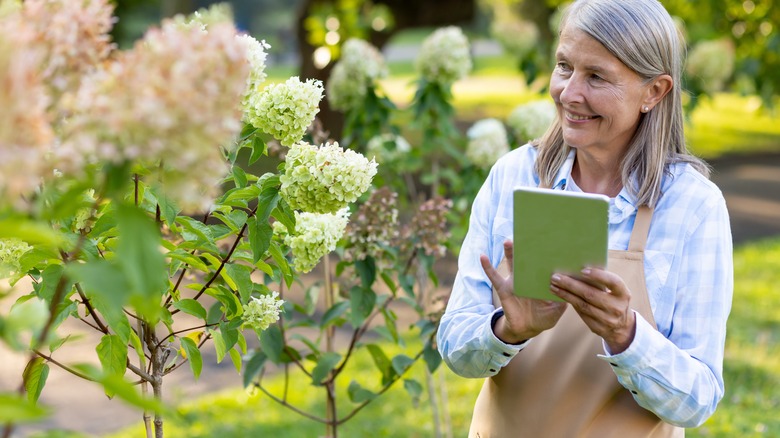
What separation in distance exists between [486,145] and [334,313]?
3.97ft

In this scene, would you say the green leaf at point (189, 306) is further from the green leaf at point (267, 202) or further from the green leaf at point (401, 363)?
the green leaf at point (401, 363)

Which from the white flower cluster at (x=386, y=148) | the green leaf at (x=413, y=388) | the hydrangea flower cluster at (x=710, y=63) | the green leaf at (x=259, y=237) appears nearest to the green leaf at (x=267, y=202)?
the green leaf at (x=259, y=237)

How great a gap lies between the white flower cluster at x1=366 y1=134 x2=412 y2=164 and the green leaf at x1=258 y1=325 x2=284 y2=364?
1133 millimetres

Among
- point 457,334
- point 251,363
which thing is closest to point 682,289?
point 457,334

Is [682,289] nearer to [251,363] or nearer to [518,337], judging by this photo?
[518,337]

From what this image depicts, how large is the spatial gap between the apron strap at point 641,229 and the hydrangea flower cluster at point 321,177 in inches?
22.5

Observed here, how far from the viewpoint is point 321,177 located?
1.90m

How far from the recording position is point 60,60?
3.30 ft

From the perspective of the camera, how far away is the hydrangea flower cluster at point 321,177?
1913 millimetres

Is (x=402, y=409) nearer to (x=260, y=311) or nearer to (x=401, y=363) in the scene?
(x=401, y=363)

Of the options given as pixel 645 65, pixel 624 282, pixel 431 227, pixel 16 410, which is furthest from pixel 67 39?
pixel 431 227

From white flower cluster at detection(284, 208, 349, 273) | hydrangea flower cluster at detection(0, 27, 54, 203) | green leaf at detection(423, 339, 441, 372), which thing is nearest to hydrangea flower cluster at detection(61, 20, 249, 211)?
hydrangea flower cluster at detection(0, 27, 54, 203)

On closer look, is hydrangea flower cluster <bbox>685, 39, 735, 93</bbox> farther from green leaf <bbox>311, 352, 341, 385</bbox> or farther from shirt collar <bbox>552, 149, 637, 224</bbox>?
shirt collar <bbox>552, 149, 637, 224</bbox>

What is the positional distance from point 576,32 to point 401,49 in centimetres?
3114
